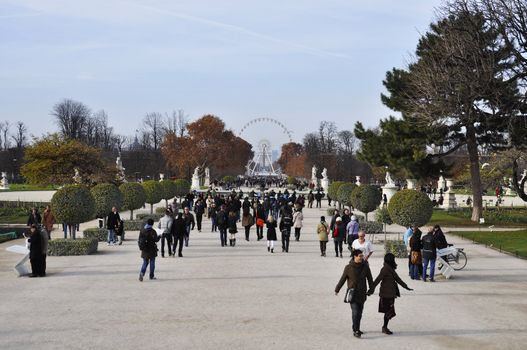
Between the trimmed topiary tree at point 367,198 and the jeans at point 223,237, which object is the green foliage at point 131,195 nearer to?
the jeans at point 223,237

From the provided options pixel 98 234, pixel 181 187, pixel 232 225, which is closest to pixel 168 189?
pixel 181 187

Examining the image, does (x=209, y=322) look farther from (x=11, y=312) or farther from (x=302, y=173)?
(x=302, y=173)

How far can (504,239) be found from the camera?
2662 cm

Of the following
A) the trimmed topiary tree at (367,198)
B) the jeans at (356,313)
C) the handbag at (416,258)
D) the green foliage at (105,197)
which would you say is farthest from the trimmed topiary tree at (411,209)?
the jeans at (356,313)

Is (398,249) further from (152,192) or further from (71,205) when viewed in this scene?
(152,192)

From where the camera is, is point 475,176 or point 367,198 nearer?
point 367,198

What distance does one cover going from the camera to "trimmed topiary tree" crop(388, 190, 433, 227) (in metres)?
23.7

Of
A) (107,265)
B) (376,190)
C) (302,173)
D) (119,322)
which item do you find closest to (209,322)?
(119,322)

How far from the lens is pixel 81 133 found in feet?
373

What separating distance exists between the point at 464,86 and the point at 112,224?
16.1 metres

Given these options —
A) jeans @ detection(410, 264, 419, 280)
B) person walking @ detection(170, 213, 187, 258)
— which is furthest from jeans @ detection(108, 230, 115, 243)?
jeans @ detection(410, 264, 419, 280)

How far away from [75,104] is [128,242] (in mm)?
93207

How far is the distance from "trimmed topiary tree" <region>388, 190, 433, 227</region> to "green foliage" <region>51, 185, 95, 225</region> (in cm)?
1045

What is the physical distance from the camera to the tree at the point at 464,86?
98.6 feet
